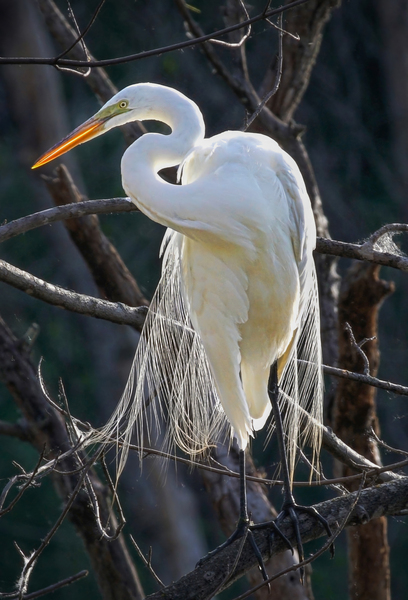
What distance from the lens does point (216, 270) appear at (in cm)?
180

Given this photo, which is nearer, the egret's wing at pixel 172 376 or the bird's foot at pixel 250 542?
the bird's foot at pixel 250 542

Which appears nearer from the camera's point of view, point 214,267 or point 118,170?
point 214,267

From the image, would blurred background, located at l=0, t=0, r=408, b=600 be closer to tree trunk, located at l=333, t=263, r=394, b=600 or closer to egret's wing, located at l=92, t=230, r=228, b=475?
tree trunk, located at l=333, t=263, r=394, b=600

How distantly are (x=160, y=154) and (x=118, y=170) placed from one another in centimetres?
436

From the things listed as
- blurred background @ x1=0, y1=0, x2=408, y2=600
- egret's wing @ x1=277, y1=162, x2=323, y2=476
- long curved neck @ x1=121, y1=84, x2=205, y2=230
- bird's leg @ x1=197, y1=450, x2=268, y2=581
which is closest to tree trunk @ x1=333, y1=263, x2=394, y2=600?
egret's wing @ x1=277, y1=162, x2=323, y2=476

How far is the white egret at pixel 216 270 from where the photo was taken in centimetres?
168

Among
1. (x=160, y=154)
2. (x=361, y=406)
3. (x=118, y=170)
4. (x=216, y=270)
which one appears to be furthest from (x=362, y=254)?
(x=118, y=170)

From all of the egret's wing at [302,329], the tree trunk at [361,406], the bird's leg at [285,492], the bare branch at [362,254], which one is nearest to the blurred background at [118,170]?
the tree trunk at [361,406]

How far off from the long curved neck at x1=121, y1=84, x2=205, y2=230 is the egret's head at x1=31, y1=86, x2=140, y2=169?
27 mm

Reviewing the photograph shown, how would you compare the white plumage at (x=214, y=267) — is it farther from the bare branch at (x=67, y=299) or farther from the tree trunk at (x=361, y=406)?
the tree trunk at (x=361, y=406)

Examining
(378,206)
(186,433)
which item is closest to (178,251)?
(186,433)

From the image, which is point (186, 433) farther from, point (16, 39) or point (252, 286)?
point (16, 39)

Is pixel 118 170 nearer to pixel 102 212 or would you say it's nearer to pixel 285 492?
pixel 102 212

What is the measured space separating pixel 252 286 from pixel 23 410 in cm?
170
